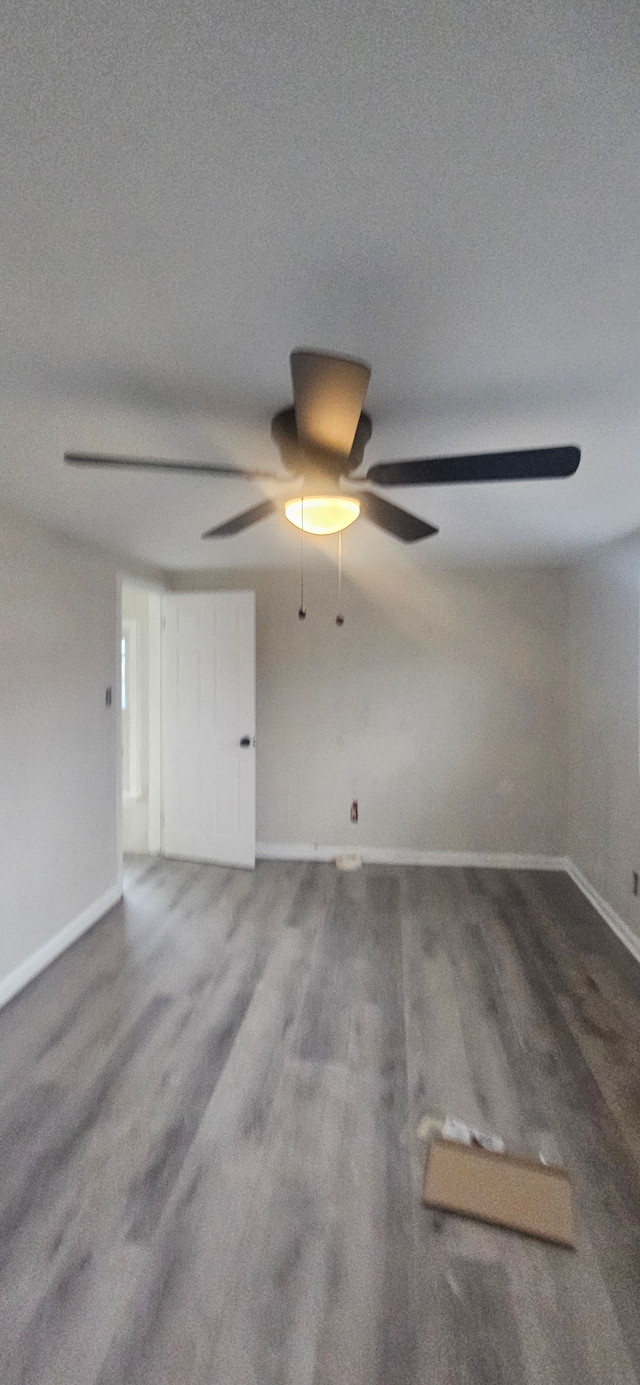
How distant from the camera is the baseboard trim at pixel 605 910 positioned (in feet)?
10.2

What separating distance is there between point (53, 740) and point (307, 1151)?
7.19ft

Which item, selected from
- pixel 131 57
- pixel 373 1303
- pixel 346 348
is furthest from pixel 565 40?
pixel 373 1303

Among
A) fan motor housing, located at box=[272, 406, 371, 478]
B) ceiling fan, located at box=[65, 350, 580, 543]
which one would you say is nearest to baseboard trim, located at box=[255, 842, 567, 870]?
ceiling fan, located at box=[65, 350, 580, 543]

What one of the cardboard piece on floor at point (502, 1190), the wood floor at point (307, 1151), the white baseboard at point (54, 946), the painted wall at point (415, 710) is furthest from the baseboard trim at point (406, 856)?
the cardboard piece on floor at point (502, 1190)

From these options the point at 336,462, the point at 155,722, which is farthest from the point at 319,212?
the point at 155,722

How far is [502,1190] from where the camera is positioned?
67.3 inches

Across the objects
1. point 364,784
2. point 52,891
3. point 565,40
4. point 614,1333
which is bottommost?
point 614,1333

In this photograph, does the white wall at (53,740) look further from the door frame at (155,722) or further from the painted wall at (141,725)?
the painted wall at (141,725)

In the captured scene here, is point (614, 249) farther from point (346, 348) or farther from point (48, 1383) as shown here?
point (48, 1383)

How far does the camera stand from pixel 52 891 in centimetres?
309

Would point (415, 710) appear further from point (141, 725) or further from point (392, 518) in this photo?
point (392, 518)

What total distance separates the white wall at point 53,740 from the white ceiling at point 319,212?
4.19ft

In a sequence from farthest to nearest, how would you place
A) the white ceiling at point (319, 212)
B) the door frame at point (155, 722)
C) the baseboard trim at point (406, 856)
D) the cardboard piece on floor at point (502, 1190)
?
the door frame at point (155, 722) < the baseboard trim at point (406, 856) < the cardboard piece on floor at point (502, 1190) < the white ceiling at point (319, 212)

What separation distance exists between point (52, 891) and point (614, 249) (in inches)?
132
